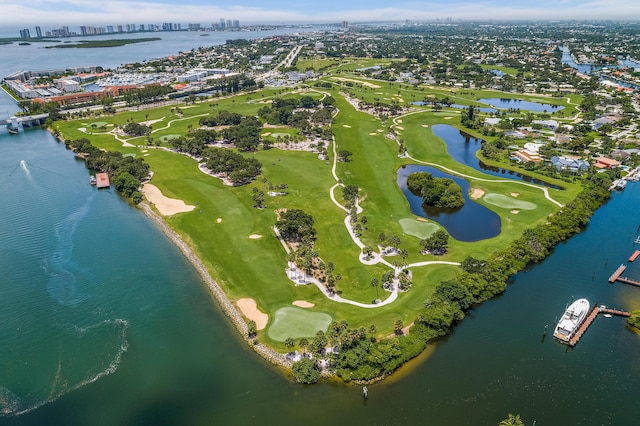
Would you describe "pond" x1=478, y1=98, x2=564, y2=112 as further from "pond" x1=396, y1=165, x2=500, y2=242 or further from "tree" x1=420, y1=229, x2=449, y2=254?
"tree" x1=420, y1=229, x2=449, y2=254

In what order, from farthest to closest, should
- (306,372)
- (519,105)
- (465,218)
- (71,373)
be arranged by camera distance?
(519,105)
(465,218)
(71,373)
(306,372)

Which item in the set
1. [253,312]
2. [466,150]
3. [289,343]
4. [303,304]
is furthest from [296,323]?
[466,150]

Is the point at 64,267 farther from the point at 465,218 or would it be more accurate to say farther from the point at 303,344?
the point at 465,218

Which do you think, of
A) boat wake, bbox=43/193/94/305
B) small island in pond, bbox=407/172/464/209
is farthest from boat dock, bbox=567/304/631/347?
boat wake, bbox=43/193/94/305

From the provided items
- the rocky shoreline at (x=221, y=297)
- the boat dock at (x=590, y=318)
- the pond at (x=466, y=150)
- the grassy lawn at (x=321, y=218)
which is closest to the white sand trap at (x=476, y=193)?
the grassy lawn at (x=321, y=218)

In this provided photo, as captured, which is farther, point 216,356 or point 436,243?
point 436,243

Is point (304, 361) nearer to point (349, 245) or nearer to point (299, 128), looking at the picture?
point (349, 245)
